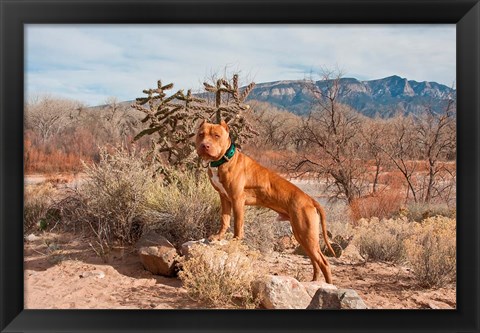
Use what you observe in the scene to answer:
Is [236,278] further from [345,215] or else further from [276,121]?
[276,121]

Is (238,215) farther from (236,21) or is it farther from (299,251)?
(299,251)

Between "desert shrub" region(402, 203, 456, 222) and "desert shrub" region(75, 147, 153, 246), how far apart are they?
5.10 meters

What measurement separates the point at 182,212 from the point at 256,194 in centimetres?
139

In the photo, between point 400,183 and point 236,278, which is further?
point 400,183

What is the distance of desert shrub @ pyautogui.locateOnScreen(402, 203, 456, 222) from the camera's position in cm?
938

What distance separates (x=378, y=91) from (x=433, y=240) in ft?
39.4

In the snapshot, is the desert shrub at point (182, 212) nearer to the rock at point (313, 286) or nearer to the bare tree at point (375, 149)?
the rock at point (313, 286)

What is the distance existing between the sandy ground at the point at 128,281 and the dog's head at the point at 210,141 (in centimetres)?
143

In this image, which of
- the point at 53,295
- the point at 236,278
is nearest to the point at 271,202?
the point at 236,278

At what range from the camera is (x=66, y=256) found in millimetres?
6164

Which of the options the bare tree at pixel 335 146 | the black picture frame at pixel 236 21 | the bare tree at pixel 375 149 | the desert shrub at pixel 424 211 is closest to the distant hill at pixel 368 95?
the bare tree at pixel 375 149

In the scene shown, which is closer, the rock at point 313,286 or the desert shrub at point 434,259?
the rock at point 313,286

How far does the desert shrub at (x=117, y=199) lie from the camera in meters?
6.39
